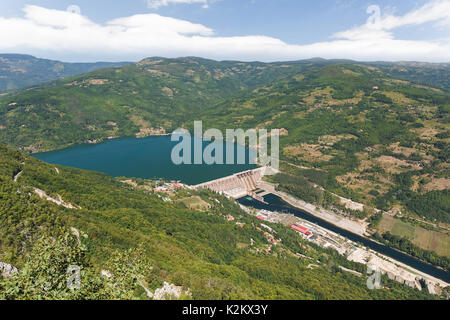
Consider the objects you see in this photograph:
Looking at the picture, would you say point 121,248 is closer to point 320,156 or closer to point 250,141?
point 320,156

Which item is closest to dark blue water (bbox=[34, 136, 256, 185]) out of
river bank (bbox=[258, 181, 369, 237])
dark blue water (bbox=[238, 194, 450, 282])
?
dark blue water (bbox=[238, 194, 450, 282])

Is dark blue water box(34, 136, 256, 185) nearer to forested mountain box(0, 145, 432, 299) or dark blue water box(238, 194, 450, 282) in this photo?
dark blue water box(238, 194, 450, 282)

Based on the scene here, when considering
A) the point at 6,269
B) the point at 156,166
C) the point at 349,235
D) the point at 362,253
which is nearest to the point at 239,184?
the point at 156,166

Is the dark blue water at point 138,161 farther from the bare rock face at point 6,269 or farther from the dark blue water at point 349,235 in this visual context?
the bare rock face at point 6,269

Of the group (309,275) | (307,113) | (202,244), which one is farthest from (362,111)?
(202,244)
